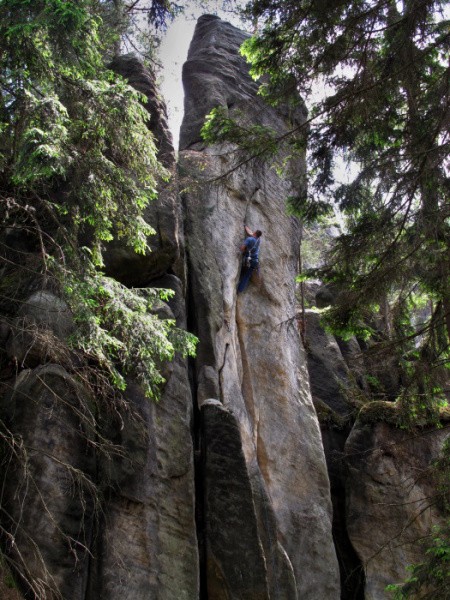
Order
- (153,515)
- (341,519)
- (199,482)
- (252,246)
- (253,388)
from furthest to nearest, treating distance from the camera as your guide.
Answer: (252,246) < (341,519) < (253,388) < (199,482) < (153,515)

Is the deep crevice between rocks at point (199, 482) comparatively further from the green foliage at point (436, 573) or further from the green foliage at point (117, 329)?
the green foliage at point (436, 573)

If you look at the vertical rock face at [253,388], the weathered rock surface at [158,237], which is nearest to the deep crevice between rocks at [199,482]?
the vertical rock face at [253,388]

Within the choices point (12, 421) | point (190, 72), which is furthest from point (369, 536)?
point (190, 72)

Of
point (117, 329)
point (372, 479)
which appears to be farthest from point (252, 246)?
point (117, 329)

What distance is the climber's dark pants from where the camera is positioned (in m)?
14.5

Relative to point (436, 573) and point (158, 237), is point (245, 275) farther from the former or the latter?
point (436, 573)

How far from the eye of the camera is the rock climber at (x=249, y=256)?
14.4 metres

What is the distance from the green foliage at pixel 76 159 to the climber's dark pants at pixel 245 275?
229 inches

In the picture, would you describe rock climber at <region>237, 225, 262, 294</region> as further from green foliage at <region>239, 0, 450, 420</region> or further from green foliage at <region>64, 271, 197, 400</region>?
green foliage at <region>64, 271, 197, 400</region>

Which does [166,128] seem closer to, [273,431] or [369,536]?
[273,431]

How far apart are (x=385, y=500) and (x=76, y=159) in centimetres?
1000

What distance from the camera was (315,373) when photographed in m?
17.0

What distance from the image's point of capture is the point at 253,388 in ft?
43.6

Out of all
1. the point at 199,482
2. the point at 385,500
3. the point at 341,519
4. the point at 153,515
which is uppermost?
the point at 385,500
